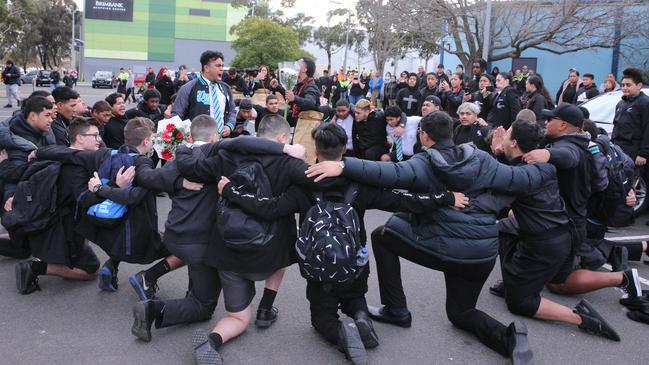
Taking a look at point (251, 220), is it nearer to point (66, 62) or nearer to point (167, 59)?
point (167, 59)

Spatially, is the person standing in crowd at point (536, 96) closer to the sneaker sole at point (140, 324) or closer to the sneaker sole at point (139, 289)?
the sneaker sole at point (139, 289)

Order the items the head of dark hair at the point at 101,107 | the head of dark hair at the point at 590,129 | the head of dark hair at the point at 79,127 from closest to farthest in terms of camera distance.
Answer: the head of dark hair at the point at 79,127 < the head of dark hair at the point at 590,129 < the head of dark hair at the point at 101,107

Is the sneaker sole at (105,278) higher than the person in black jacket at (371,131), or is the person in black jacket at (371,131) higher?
the person in black jacket at (371,131)

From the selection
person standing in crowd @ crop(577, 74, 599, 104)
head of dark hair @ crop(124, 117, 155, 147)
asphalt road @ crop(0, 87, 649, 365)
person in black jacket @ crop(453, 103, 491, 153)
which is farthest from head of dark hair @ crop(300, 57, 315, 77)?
person standing in crowd @ crop(577, 74, 599, 104)

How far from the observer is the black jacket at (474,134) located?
830cm

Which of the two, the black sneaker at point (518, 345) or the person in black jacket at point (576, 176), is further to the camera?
the person in black jacket at point (576, 176)

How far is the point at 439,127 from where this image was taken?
3947 millimetres

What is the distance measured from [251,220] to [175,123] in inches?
63.5

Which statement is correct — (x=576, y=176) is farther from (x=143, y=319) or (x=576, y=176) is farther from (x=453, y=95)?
(x=453, y=95)

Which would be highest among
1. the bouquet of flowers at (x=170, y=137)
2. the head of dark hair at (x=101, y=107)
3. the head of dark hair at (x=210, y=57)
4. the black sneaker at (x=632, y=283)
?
the head of dark hair at (x=210, y=57)

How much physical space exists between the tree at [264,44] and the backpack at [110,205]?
4809 centimetres

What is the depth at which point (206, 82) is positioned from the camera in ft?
22.2

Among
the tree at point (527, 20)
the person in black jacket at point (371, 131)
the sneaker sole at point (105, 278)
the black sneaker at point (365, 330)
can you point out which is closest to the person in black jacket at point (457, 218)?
the black sneaker at point (365, 330)

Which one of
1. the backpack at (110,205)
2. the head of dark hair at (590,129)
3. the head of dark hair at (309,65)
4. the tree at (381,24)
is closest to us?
the backpack at (110,205)
